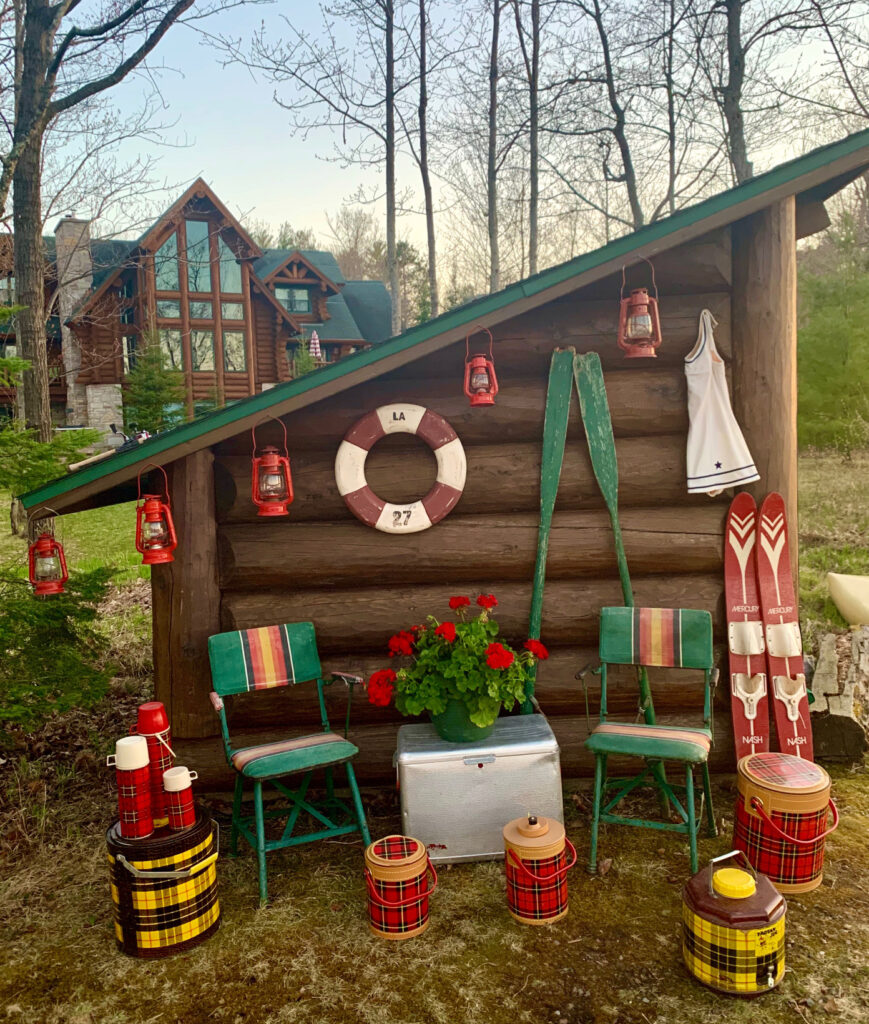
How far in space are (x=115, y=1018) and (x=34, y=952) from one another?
1.93 ft

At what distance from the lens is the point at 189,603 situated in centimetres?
409

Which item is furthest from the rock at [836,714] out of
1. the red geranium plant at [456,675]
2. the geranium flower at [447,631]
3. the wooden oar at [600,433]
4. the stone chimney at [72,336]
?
the stone chimney at [72,336]

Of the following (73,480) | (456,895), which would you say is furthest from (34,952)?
(73,480)

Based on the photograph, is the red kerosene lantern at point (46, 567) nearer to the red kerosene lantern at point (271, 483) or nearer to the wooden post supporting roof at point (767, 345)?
the red kerosene lantern at point (271, 483)

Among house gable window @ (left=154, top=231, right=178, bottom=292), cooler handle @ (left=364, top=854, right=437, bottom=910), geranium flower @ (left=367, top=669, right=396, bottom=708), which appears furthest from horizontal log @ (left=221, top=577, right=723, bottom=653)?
house gable window @ (left=154, top=231, right=178, bottom=292)

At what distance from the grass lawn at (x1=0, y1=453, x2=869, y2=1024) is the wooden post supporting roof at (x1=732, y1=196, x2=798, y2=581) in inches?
66.2

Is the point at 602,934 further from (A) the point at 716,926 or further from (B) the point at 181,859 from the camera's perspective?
(B) the point at 181,859

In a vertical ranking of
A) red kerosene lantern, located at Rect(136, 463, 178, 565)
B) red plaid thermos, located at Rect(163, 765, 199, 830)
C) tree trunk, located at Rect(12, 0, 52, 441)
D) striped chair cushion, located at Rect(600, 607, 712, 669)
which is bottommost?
red plaid thermos, located at Rect(163, 765, 199, 830)

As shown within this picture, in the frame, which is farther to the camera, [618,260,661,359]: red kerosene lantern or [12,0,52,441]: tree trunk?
[12,0,52,441]: tree trunk

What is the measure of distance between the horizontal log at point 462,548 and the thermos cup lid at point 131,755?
1.17 meters

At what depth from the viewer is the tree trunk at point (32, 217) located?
24.9 feet

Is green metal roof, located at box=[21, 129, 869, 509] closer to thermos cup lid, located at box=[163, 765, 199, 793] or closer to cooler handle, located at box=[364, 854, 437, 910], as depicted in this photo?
thermos cup lid, located at box=[163, 765, 199, 793]

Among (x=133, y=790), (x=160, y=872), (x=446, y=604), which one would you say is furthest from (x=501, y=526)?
(x=160, y=872)

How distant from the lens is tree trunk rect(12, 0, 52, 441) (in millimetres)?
7594
